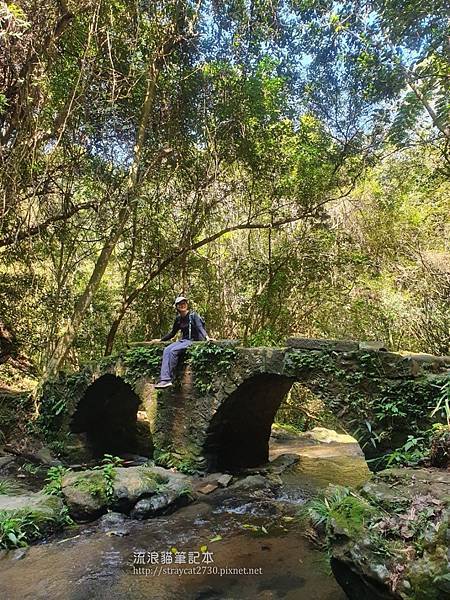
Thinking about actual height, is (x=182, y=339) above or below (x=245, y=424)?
above

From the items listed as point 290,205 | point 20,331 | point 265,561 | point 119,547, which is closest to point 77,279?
point 20,331

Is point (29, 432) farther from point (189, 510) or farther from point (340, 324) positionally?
Answer: point (340, 324)

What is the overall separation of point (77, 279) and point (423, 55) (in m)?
9.40

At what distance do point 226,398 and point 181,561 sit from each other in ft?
9.04

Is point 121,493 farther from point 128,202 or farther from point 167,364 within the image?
point 128,202

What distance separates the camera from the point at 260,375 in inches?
279

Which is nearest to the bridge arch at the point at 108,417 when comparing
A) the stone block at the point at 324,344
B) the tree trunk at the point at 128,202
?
the tree trunk at the point at 128,202

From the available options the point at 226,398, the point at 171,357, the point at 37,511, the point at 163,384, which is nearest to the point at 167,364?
the point at 171,357

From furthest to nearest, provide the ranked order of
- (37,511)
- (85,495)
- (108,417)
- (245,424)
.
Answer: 1. (108,417)
2. (245,424)
3. (85,495)
4. (37,511)

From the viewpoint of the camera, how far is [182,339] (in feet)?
25.5

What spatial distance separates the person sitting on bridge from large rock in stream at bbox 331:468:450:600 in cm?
419

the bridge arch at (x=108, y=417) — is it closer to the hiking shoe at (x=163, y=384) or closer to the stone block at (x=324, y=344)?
the hiking shoe at (x=163, y=384)

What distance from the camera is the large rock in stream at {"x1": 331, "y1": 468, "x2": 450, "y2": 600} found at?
2.88 m

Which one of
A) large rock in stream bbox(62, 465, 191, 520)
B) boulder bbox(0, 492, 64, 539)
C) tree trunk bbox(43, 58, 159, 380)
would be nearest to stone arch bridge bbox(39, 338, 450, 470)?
large rock in stream bbox(62, 465, 191, 520)
